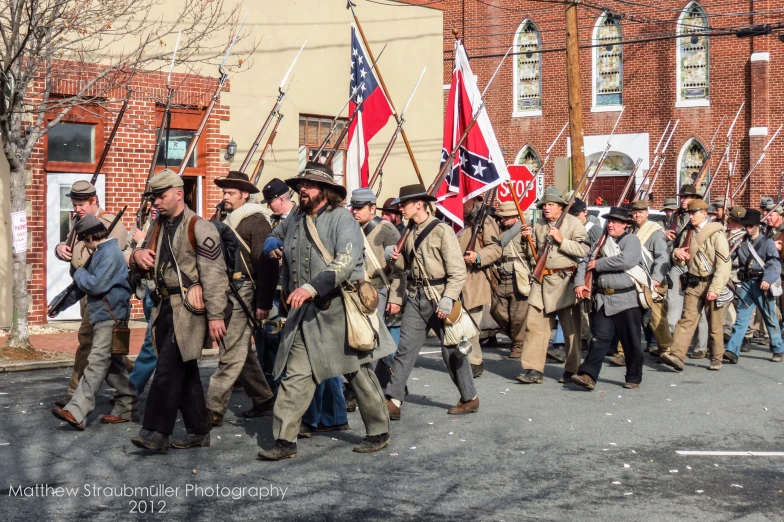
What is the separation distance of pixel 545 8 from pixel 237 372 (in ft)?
101

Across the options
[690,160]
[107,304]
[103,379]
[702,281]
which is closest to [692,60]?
[690,160]

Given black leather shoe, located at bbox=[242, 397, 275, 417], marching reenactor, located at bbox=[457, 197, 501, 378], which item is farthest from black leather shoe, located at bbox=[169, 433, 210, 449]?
marching reenactor, located at bbox=[457, 197, 501, 378]

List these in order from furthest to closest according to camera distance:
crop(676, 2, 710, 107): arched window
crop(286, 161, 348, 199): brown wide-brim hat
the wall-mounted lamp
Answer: crop(676, 2, 710, 107): arched window < the wall-mounted lamp < crop(286, 161, 348, 199): brown wide-brim hat

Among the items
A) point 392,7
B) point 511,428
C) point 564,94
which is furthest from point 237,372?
point 564,94

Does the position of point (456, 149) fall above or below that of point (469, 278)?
above

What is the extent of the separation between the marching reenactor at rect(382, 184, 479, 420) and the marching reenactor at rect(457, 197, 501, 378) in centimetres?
154

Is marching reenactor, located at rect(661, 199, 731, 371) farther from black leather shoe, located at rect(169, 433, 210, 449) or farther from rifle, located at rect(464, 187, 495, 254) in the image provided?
black leather shoe, located at rect(169, 433, 210, 449)

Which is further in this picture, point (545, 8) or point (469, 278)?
point (545, 8)

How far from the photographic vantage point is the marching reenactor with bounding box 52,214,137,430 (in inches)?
334

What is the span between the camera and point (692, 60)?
34812 millimetres

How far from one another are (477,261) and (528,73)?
26639mm

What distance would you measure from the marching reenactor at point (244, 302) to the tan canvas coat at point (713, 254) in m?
5.56

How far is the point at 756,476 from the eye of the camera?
708cm

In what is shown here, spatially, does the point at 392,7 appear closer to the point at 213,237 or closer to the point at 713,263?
the point at 713,263
